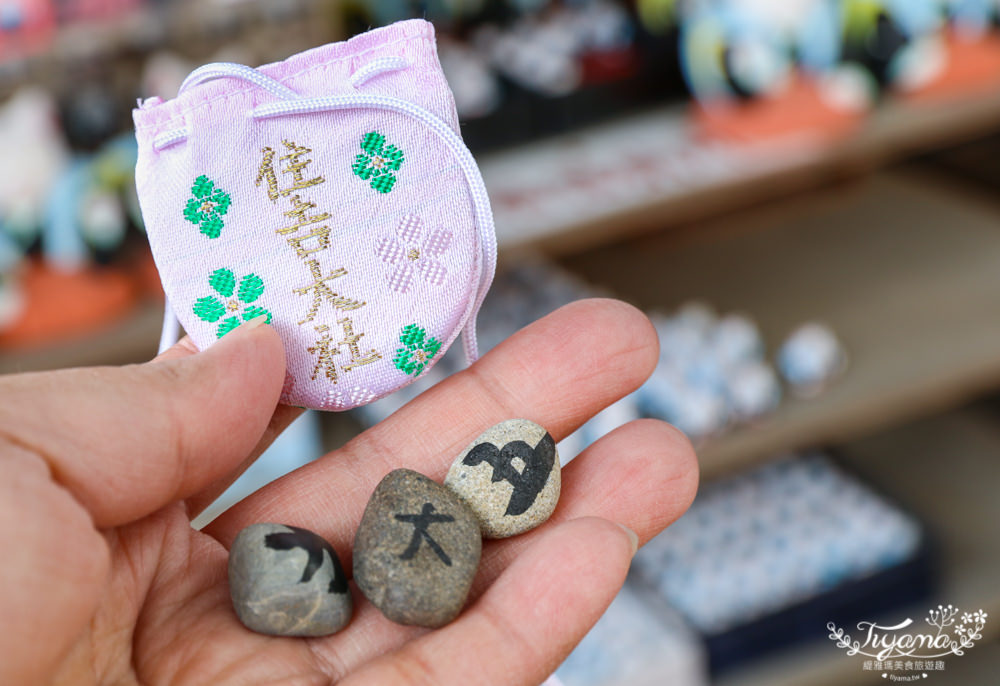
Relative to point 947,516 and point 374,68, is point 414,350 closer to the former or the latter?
point 374,68

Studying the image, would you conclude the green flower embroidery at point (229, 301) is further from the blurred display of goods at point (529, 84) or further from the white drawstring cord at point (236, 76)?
the blurred display of goods at point (529, 84)

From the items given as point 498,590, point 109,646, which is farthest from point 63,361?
point 498,590

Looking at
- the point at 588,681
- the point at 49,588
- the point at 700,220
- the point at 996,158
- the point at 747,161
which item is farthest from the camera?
the point at 996,158

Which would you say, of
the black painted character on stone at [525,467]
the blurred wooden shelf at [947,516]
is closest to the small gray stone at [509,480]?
the black painted character on stone at [525,467]

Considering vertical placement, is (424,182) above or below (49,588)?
above

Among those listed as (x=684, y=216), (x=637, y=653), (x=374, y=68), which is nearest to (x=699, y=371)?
(x=684, y=216)

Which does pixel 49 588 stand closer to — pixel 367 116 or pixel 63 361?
pixel 367 116
